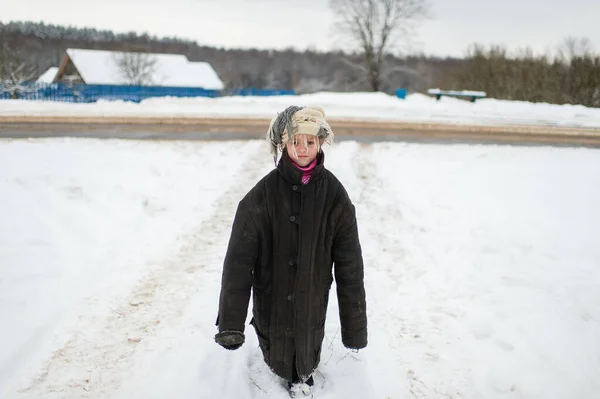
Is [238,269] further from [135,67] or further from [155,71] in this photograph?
[155,71]

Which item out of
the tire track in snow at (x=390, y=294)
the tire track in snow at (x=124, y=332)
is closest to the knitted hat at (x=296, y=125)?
the tire track in snow at (x=390, y=294)

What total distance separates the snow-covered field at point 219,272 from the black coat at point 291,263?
0.60 meters

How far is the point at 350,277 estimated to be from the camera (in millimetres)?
2555

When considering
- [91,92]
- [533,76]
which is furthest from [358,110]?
[91,92]

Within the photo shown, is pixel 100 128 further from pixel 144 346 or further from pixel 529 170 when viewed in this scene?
pixel 529 170

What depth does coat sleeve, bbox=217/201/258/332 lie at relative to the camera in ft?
7.75

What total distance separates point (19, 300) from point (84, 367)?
51.6 inches

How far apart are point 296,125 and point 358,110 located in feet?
55.0

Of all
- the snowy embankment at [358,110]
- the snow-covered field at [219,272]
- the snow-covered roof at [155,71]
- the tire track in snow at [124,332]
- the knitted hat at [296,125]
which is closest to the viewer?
the knitted hat at [296,125]

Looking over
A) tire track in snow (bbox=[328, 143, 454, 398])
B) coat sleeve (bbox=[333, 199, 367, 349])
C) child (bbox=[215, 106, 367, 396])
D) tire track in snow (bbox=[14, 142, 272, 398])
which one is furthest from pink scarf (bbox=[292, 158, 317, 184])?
tire track in snow (bbox=[14, 142, 272, 398])

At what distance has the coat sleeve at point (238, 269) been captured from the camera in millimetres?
2361

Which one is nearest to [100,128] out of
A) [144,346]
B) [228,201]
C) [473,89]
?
[228,201]

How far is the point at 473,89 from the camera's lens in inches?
1126

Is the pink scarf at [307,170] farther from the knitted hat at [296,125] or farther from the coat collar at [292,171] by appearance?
the knitted hat at [296,125]
